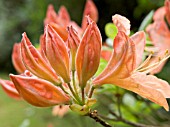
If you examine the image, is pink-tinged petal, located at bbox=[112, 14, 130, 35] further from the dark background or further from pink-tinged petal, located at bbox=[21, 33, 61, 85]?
the dark background

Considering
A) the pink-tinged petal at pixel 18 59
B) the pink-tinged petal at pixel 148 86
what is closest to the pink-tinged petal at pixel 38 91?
the pink-tinged petal at pixel 148 86

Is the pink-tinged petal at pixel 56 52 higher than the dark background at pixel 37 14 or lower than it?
lower

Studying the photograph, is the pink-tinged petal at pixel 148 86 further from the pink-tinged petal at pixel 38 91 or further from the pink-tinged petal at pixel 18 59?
the pink-tinged petal at pixel 18 59

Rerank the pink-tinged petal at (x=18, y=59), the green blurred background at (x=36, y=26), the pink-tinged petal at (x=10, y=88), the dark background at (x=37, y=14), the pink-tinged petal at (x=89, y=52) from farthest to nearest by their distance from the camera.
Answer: the dark background at (x=37, y=14)
the green blurred background at (x=36, y=26)
the pink-tinged petal at (x=18, y=59)
the pink-tinged petal at (x=10, y=88)
the pink-tinged petal at (x=89, y=52)

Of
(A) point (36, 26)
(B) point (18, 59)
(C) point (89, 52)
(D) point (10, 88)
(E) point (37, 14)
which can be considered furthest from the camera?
(A) point (36, 26)

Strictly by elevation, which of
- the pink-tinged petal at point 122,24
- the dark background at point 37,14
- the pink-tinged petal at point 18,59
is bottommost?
the pink-tinged petal at point 122,24

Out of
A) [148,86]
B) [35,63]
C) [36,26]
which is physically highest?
[36,26]

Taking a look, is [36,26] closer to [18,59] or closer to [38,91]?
[18,59]

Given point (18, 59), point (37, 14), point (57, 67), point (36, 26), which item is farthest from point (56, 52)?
point (36, 26)
